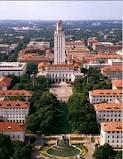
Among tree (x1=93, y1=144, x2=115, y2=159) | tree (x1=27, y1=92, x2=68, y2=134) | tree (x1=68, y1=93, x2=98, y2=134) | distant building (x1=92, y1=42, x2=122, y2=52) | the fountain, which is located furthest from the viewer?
distant building (x1=92, y1=42, x2=122, y2=52)

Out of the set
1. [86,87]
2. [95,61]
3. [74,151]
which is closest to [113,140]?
[74,151]

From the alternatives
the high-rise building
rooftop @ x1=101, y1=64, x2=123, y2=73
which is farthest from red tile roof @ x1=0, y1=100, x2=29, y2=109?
the high-rise building

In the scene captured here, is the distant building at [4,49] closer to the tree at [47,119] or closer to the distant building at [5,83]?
the distant building at [5,83]

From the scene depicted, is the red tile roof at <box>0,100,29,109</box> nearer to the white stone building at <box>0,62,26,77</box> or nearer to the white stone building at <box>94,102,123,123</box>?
the white stone building at <box>94,102,123,123</box>

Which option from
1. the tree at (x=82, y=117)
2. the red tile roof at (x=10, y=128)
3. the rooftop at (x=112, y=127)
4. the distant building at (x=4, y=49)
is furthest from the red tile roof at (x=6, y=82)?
the distant building at (x=4, y=49)

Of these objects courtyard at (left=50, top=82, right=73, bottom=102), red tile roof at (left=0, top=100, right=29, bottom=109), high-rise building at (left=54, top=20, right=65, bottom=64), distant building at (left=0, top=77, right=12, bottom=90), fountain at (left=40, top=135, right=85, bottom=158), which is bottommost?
courtyard at (left=50, top=82, right=73, bottom=102)

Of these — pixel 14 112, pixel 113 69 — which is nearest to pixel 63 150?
pixel 14 112

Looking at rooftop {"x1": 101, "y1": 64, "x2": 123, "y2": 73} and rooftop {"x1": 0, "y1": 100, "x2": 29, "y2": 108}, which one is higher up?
rooftop {"x1": 0, "y1": 100, "x2": 29, "y2": 108}

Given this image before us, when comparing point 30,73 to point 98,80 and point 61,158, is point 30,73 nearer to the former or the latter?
point 98,80

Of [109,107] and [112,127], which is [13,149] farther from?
[109,107]
